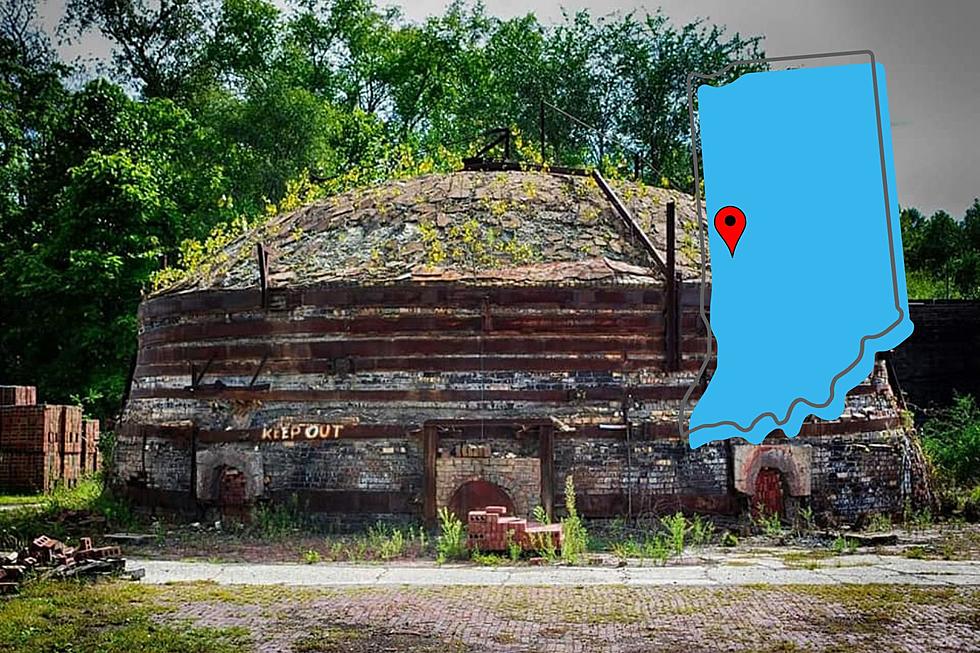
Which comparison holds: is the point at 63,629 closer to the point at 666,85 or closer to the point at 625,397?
the point at 625,397

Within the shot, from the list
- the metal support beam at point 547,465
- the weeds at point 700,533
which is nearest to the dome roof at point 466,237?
the metal support beam at point 547,465

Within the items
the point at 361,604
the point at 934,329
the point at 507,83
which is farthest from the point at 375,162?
the point at 361,604

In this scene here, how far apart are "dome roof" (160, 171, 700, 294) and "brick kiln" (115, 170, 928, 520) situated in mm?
57

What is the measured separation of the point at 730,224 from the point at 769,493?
11566mm

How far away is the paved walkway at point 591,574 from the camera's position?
13266 mm

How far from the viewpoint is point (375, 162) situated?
3884 centimetres

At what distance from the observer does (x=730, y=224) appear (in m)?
6.82

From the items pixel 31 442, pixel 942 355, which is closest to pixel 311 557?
pixel 31 442

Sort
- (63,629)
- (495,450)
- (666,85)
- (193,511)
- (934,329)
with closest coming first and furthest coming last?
(63,629)
(495,450)
(193,511)
(934,329)
(666,85)

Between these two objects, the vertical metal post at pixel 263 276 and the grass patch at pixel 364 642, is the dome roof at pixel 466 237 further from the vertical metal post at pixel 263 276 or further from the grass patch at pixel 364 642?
the grass patch at pixel 364 642

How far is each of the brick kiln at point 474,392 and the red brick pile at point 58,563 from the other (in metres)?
4.10

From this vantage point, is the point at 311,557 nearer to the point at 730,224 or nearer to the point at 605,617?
the point at 605,617

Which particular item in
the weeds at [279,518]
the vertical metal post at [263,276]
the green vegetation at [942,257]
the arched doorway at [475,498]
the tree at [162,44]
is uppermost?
the tree at [162,44]

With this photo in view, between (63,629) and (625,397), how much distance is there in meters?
8.77
